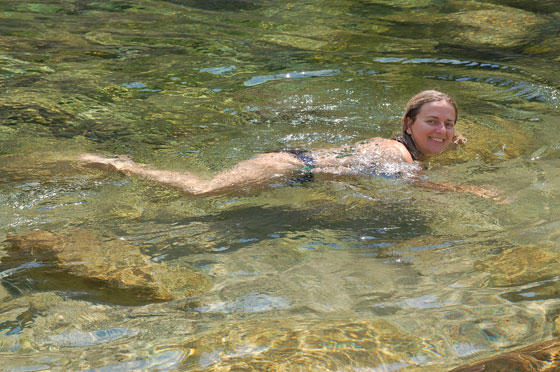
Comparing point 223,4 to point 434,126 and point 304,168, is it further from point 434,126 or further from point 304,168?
point 434,126

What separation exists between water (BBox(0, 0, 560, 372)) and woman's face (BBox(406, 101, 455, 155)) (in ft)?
0.90

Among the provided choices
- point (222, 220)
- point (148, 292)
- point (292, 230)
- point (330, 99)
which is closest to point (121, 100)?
point (330, 99)

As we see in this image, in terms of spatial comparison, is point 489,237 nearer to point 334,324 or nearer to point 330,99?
point 334,324

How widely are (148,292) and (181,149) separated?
2.69 meters

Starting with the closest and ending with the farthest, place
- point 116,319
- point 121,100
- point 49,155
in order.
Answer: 1. point 116,319
2. point 49,155
3. point 121,100

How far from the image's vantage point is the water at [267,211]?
2.96 meters

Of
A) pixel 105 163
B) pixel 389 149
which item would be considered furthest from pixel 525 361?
pixel 105 163

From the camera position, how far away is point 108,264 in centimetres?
387

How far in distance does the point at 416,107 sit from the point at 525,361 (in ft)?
10.9

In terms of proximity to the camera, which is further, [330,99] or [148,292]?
[330,99]

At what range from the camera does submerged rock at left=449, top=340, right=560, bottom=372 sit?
2.47 meters

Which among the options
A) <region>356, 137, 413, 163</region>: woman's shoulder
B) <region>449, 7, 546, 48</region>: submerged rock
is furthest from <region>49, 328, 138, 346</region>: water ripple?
<region>449, 7, 546, 48</region>: submerged rock

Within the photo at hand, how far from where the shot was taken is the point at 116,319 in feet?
10.5

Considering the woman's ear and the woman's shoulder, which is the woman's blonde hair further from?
the woman's shoulder
